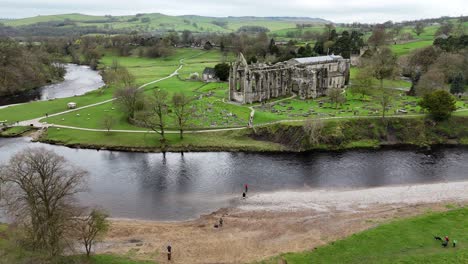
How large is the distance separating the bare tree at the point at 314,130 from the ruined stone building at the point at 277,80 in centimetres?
2563

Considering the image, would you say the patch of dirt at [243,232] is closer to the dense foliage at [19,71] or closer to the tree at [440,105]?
the tree at [440,105]

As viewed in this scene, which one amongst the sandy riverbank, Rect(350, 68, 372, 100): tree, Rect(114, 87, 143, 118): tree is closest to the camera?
the sandy riverbank

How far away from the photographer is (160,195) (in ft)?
180

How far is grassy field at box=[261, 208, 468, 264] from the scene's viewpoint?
37.1 meters

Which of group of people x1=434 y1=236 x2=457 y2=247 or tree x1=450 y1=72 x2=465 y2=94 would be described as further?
tree x1=450 y1=72 x2=465 y2=94

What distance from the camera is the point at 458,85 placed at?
9731 cm

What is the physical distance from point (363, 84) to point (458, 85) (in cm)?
2423

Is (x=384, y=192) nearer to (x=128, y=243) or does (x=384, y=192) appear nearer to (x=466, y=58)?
(x=128, y=243)

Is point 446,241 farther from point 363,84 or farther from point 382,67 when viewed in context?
point 382,67

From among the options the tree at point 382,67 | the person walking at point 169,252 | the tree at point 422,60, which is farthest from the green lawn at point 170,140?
the tree at point 422,60

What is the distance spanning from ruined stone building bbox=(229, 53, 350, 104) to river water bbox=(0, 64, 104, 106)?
58142mm

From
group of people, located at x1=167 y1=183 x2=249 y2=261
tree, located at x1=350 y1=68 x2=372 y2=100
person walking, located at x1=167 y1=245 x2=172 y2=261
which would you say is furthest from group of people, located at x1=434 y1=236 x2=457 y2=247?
tree, located at x1=350 y1=68 x2=372 y2=100

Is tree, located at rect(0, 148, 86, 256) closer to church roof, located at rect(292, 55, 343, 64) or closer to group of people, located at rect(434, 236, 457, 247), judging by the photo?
group of people, located at rect(434, 236, 457, 247)

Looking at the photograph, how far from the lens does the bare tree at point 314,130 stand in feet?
240
